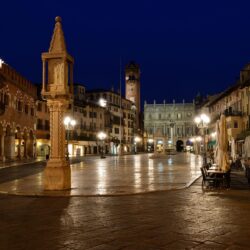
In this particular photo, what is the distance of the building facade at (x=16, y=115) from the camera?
47125 mm

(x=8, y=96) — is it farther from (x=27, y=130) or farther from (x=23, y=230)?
(x=23, y=230)

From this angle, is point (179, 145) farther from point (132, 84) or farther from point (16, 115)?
point (16, 115)

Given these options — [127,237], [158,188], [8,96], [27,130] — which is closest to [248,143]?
[158,188]

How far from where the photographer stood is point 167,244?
24.4 feet

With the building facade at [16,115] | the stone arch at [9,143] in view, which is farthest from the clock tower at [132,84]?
the stone arch at [9,143]

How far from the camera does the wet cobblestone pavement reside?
7.58 meters

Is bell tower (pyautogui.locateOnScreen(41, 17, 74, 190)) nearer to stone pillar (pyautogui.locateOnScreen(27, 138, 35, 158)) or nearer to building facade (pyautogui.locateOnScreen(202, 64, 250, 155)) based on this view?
building facade (pyautogui.locateOnScreen(202, 64, 250, 155))

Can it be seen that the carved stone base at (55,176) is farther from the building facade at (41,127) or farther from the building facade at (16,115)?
the building facade at (41,127)

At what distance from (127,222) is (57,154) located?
7581 millimetres

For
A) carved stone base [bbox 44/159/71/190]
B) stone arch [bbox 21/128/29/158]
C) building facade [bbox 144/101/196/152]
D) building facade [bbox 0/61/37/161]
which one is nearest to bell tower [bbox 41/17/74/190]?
carved stone base [bbox 44/159/71/190]

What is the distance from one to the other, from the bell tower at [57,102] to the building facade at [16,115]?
95.3 feet

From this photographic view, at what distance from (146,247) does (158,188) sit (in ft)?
30.9

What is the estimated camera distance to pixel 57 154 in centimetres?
1645

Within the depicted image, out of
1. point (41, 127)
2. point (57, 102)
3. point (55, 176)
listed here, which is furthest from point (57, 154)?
point (41, 127)
